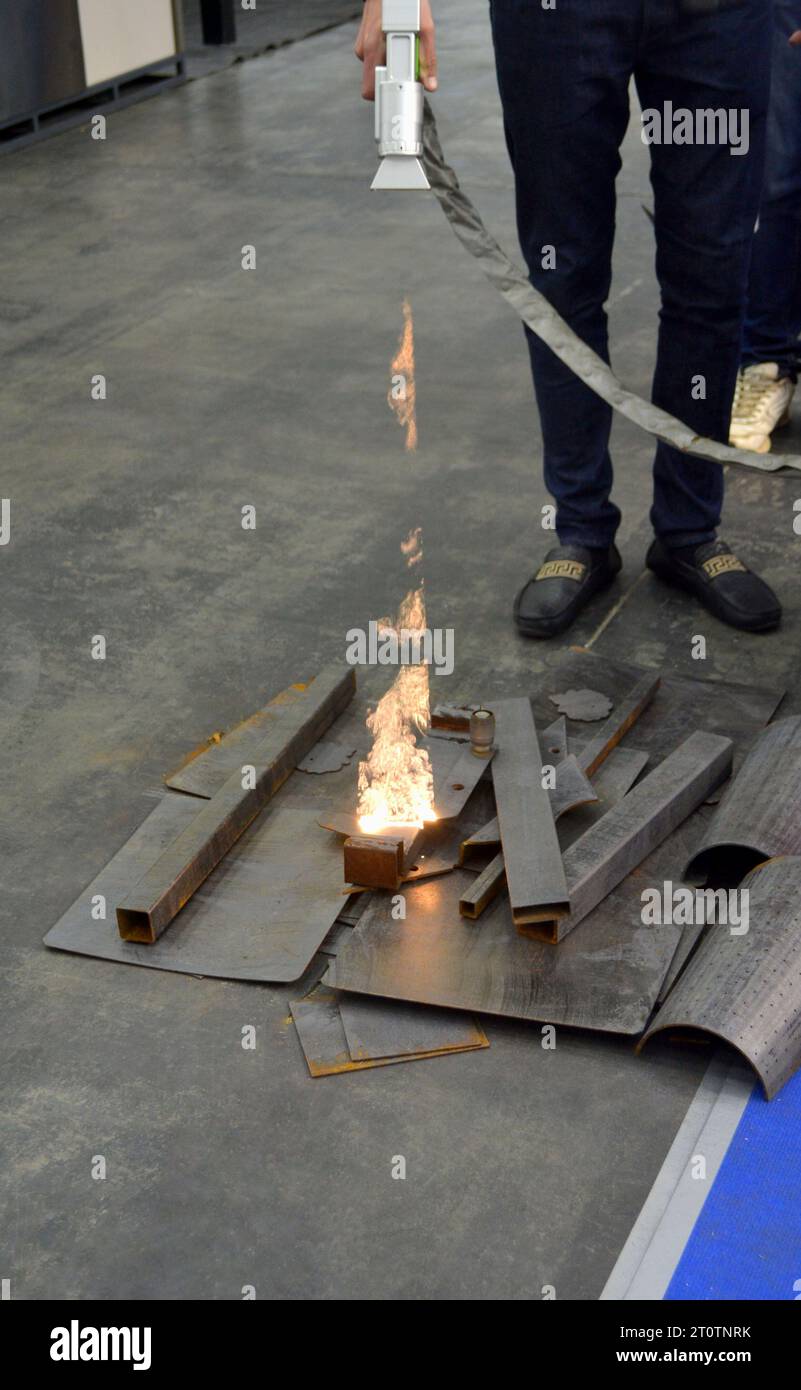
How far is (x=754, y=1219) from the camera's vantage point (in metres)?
1.82

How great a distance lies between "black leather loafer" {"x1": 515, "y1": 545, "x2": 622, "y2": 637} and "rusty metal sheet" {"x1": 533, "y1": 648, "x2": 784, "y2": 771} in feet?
0.43

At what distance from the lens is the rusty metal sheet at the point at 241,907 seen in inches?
88.4

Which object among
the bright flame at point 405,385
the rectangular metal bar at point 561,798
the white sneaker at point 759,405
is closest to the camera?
the rectangular metal bar at point 561,798

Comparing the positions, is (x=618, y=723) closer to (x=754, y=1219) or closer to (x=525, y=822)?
(x=525, y=822)

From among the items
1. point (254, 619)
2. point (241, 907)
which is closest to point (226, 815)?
point (241, 907)

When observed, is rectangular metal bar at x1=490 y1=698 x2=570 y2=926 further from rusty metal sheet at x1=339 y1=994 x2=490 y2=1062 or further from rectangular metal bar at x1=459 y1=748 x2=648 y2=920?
rusty metal sheet at x1=339 y1=994 x2=490 y2=1062

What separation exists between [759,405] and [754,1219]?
2514 millimetres

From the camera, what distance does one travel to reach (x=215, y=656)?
3062 mm

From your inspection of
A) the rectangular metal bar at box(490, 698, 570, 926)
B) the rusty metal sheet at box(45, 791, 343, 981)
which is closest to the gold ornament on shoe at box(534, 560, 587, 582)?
the rectangular metal bar at box(490, 698, 570, 926)

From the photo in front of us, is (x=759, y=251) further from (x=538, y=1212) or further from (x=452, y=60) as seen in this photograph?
(x=452, y=60)

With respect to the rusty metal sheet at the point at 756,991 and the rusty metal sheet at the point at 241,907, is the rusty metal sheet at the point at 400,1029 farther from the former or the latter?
the rusty metal sheet at the point at 756,991

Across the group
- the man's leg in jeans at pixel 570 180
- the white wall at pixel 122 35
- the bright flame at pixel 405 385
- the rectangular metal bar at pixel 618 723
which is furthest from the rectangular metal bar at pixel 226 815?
the white wall at pixel 122 35

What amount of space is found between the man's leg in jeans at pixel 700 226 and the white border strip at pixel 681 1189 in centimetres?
143

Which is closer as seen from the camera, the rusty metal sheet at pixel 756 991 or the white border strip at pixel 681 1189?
the white border strip at pixel 681 1189
